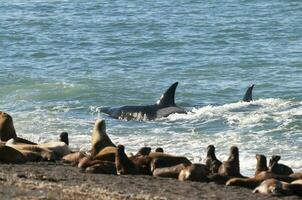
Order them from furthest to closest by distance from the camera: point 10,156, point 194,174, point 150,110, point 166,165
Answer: point 150,110, point 10,156, point 166,165, point 194,174

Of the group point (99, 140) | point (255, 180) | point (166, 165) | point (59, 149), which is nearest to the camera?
point (255, 180)

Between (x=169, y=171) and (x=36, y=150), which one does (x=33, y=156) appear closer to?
(x=36, y=150)

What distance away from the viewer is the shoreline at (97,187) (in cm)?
1143

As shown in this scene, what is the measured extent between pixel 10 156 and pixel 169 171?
2.28m

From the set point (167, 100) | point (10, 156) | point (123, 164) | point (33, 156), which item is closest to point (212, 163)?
point (123, 164)

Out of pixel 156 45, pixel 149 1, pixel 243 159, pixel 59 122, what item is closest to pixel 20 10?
pixel 149 1

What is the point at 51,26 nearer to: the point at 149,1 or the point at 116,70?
the point at 149,1

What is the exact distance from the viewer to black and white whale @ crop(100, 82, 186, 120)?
820 inches

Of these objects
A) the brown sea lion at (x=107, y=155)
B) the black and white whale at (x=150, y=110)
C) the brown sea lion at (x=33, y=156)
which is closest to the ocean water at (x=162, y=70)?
the black and white whale at (x=150, y=110)

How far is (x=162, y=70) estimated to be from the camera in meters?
28.8

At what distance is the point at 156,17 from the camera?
41.6 meters

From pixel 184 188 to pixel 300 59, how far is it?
58.3ft

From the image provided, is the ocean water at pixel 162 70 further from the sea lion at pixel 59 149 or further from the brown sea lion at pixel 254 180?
the brown sea lion at pixel 254 180

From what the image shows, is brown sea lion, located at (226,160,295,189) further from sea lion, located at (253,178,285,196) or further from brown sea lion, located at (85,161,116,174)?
brown sea lion, located at (85,161,116,174)
